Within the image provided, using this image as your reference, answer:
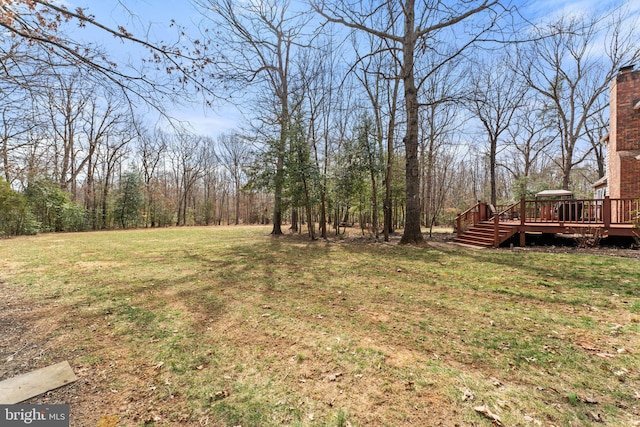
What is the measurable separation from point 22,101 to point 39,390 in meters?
5.58

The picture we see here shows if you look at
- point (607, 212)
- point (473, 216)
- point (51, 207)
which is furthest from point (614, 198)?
point (51, 207)

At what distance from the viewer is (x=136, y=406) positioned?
78.4 inches

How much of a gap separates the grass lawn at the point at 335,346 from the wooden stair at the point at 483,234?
4.01m

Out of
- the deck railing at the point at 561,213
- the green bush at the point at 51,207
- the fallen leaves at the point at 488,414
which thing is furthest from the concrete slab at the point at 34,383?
the green bush at the point at 51,207

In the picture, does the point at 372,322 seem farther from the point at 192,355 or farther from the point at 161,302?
the point at 161,302

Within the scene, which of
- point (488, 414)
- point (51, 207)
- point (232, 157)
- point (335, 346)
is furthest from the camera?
point (232, 157)

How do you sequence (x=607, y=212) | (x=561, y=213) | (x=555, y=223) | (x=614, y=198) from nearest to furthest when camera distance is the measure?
(x=607, y=212), (x=614, y=198), (x=555, y=223), (x=561, y=213)

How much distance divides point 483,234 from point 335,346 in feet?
32.8

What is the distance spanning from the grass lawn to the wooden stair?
4013 mm

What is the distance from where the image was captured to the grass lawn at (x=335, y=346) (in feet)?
6.30

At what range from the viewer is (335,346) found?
2762mm

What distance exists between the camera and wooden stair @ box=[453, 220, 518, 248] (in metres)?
9.47

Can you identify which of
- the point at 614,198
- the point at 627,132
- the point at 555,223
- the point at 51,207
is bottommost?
the point at 555,223

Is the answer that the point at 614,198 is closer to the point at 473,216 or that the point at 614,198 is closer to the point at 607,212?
the point at 607,212
